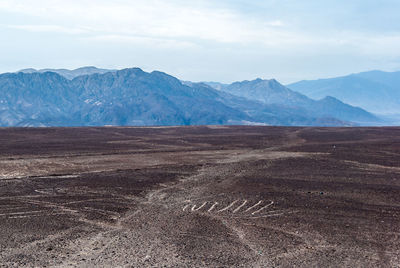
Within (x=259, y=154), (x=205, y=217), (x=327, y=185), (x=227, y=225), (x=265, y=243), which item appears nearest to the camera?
(x=265, y=243)

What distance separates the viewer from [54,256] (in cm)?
1407

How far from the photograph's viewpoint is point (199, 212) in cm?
1969

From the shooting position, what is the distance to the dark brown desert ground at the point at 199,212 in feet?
46.8

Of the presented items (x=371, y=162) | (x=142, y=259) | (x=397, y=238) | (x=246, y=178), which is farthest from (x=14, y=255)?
(x=371, y=162)

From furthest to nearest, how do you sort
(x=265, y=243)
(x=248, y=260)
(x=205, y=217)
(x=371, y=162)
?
(x=371, y=162) → (x=205, y=217) → (x=265, y=243) → (x=248, y=260)

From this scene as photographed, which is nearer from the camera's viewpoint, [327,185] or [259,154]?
[327,185]

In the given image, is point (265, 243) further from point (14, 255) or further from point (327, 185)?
point (327, 185)

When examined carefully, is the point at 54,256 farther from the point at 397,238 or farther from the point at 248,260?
the point at 397,238

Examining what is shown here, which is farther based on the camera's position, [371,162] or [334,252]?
[371,162]

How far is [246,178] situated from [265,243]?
13.3 meters

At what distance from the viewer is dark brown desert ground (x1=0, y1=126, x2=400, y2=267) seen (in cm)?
1426

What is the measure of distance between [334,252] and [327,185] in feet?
39.8

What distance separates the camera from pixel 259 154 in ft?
138

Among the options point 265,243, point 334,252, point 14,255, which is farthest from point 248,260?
point 14,255
